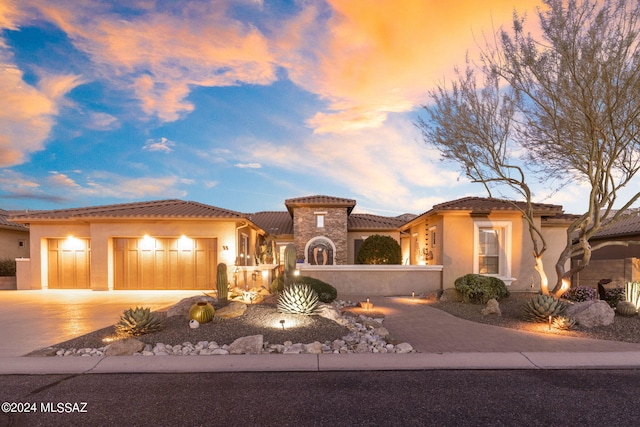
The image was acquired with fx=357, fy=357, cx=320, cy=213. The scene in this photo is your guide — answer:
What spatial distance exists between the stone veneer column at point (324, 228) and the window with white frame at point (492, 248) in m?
9.33

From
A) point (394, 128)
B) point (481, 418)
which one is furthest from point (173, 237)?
point (481, 418)

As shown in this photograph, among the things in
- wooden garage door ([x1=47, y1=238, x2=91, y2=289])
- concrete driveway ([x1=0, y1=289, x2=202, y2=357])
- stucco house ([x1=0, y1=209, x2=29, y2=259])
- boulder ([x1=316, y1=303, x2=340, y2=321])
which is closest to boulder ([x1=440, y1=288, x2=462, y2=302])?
boulder ([x1=316, y1=303, x2=340, y2=321])

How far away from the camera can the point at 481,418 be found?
13.7 feet

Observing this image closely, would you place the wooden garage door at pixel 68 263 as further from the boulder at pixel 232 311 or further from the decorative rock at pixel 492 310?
the decorative rock at pixel 492 310

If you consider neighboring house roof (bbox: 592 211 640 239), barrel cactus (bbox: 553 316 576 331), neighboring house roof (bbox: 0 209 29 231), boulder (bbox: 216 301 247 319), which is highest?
neighboring house roof (bbox: 0 209 29 231)

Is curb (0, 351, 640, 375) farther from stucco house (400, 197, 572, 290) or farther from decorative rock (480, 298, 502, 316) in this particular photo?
stucco house (400, 197, 572, 290)

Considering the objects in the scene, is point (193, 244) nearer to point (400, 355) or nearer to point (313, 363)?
point (313, 363)

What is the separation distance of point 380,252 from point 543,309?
360 inches

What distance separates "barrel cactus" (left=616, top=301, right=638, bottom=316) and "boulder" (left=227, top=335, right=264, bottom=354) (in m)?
10.0

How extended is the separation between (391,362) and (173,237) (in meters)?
13.7

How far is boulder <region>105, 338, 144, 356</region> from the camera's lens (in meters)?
6.60

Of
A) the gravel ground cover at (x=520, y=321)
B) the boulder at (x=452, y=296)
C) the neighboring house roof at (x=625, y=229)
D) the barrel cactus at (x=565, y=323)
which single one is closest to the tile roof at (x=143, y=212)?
the boulder at (x=452, y=296)

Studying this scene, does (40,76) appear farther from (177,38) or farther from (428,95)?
(428,95)

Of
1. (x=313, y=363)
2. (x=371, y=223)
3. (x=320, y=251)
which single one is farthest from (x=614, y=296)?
(x=371, y=223)
